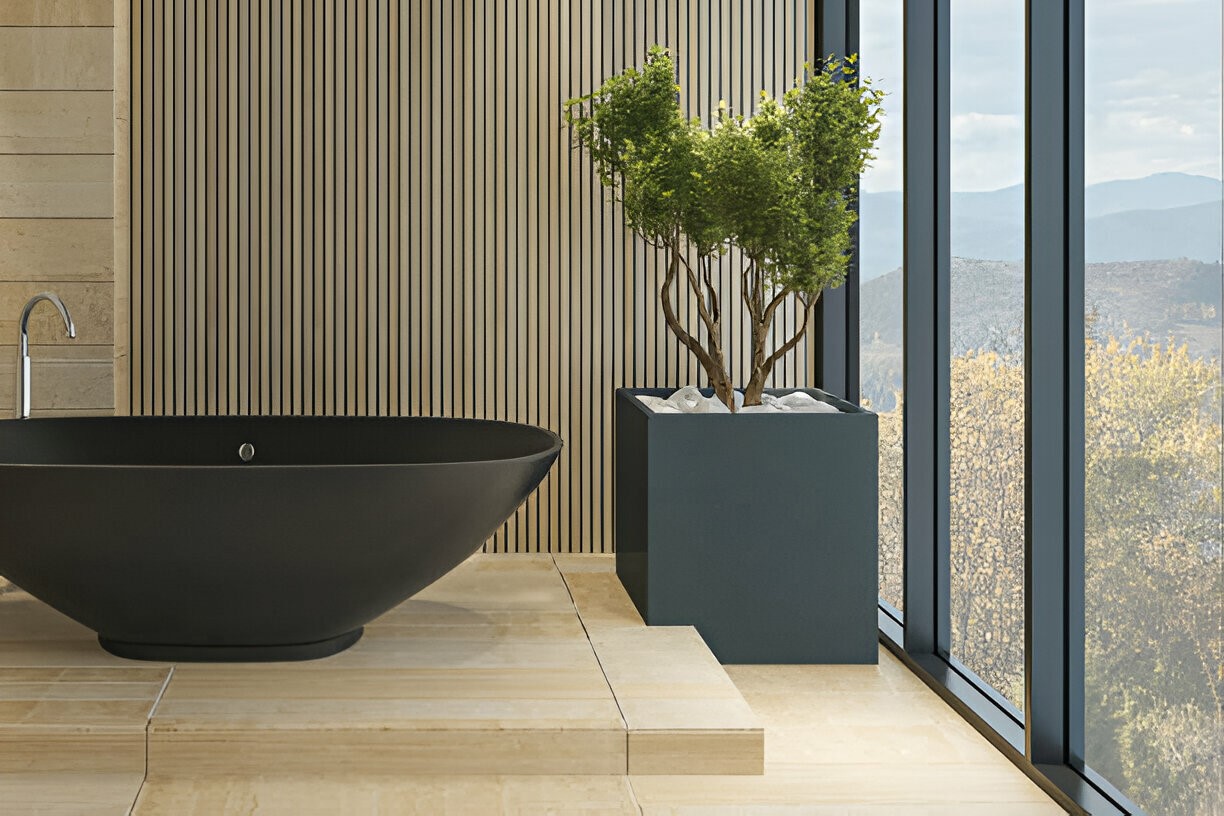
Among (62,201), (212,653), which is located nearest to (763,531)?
(212,653)

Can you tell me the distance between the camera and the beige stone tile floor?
2170 millimetres

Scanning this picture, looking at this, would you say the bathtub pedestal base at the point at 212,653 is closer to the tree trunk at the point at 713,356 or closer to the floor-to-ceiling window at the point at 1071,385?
the tree trunk at the point at 713,356

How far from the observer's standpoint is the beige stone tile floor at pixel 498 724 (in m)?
2.17

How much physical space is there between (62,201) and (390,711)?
224cm

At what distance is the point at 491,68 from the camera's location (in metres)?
3.92

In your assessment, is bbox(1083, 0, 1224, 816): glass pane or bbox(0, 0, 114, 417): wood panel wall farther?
bbox(0, 0, 114, 417): wood panel wall

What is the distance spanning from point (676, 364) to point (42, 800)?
2.37 metres

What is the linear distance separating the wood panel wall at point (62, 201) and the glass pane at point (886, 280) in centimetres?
226

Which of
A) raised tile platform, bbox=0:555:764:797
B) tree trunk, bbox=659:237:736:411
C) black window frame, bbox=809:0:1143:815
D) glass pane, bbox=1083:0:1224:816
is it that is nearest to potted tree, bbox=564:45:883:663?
tree trunk, bbox=659:237:736:411

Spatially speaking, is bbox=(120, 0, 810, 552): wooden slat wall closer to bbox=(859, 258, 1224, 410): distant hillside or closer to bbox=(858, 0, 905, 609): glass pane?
bbox=(858, 0, 905, 609): glass pane

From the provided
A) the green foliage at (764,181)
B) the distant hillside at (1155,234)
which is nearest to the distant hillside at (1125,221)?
the distant hillside at (1155,234)

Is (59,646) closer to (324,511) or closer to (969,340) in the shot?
(324,511)

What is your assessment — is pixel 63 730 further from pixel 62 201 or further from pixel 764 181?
pixel 62 201

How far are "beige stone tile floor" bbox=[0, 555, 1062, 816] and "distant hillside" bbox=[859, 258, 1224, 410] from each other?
2.81 feet
